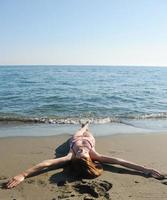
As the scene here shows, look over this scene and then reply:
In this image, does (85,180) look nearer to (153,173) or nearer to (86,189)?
(86,189)

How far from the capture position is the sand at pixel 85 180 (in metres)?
5.69

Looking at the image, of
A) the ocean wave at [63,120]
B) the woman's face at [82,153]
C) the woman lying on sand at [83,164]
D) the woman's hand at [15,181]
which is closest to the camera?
the woman's hand at [15,181]

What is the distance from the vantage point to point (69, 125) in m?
12.5

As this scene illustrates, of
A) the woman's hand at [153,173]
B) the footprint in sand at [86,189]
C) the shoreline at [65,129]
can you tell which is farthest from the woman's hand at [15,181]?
the shoreline at [65,129]

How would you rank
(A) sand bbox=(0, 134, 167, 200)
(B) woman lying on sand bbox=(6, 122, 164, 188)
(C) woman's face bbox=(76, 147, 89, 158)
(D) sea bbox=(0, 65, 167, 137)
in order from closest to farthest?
(A) sand bbox=(0, 134, 167, 200) → (B) woman lying on sand bbox=(6, 122, 164, 188) → (C) woman's face bbox=(76, 147, 89, 158) → (D) sea bbox=(0, 65, 167, 137)

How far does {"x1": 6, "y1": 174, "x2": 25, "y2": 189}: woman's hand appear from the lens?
5959 millimetres

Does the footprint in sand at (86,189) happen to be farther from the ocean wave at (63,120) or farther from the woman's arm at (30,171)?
the ocean wave at (63,120)

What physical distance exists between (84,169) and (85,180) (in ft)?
0.79

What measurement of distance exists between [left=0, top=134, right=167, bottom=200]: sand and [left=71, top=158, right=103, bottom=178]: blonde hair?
5.4 inches

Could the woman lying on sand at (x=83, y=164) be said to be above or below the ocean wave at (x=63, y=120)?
above

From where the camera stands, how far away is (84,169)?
6.43 metres

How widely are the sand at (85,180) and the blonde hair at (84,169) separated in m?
0.14

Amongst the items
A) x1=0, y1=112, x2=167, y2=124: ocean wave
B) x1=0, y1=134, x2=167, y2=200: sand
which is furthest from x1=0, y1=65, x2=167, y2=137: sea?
x1=0, y1=134, x2=167, y2=200: sand

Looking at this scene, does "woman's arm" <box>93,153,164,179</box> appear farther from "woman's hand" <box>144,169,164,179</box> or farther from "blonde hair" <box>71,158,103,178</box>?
"blonde hair" <box>71,158,103,178</box>
